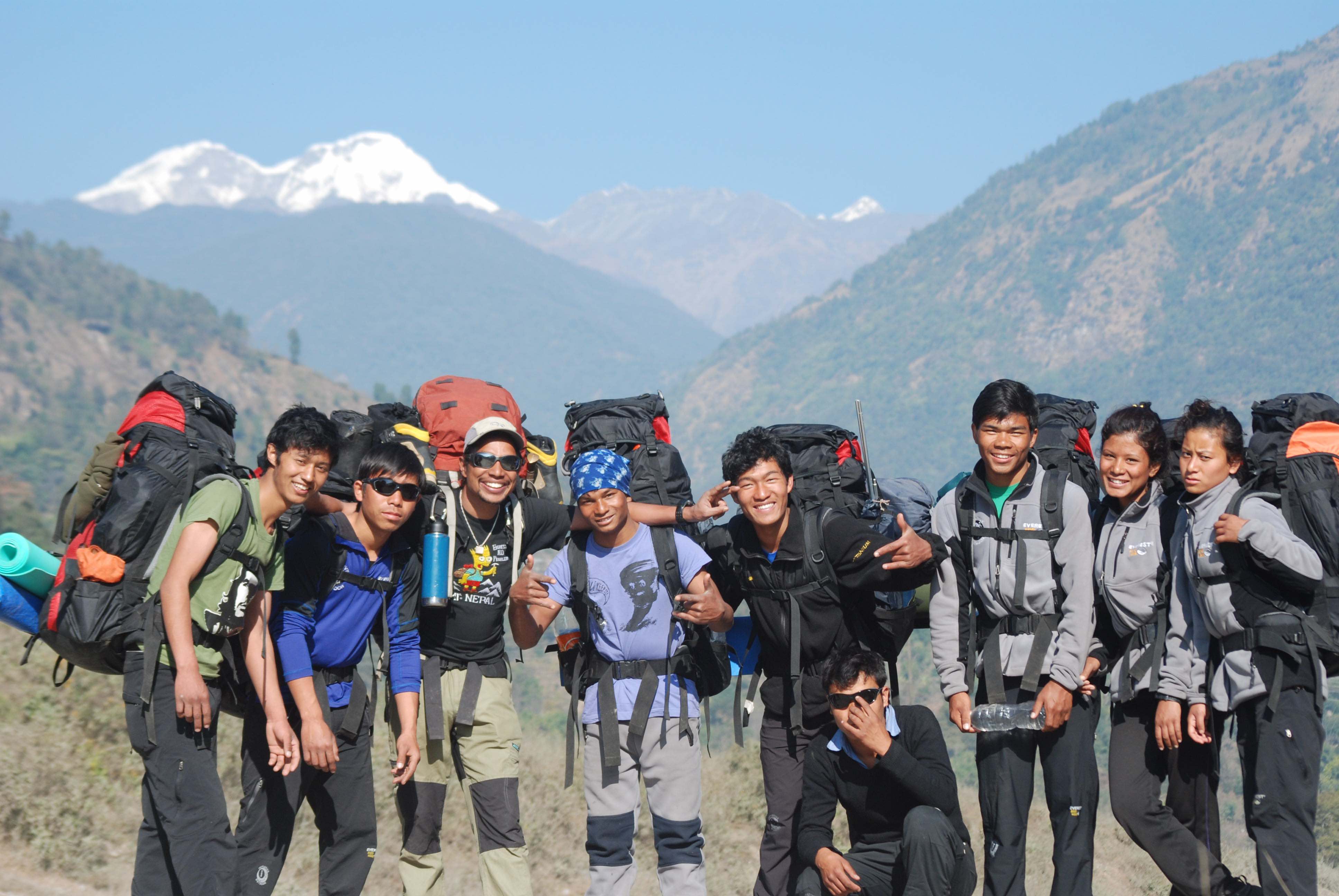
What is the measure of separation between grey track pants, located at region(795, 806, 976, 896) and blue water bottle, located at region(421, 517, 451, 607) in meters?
2.13

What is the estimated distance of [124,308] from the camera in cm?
15188

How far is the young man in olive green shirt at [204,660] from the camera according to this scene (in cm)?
485

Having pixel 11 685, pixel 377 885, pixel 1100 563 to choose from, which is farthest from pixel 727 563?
pixel 11 685

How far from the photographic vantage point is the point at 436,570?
5.46 meters

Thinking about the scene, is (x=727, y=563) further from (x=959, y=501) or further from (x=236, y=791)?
(x=236, y=791)

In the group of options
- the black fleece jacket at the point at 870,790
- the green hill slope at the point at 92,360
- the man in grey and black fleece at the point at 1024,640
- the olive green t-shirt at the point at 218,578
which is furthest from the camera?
the green hill slope at the point at 92,360

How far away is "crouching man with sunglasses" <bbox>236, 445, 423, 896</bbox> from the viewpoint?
530 centimetres

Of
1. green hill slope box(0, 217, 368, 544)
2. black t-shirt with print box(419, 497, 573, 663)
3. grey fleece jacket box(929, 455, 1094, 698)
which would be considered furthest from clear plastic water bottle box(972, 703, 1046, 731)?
green hill slope box(0, 217, 368, 544)

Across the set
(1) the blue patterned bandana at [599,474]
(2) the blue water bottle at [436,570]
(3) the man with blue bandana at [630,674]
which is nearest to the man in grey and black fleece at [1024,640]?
(3) the man with blue bandana at [630,674]

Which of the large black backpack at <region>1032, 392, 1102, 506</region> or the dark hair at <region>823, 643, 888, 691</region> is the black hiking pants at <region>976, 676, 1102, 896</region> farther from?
the large black backpack at <region>1032, 392, 1102, 506</region>

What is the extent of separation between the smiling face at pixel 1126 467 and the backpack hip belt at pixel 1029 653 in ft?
2.23

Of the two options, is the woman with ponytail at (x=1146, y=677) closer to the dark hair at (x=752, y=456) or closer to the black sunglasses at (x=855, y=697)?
the black sunglasses at (x=855, y=697)

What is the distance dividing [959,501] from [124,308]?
542 feet

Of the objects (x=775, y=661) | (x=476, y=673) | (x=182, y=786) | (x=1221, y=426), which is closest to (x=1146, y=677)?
(x=1221, y=426)
